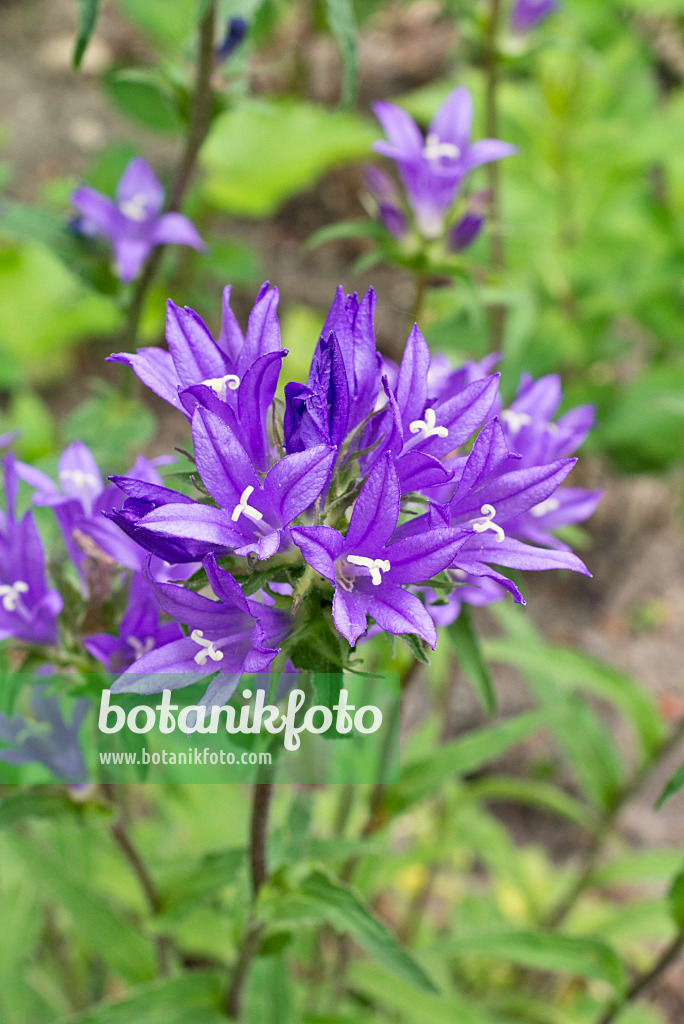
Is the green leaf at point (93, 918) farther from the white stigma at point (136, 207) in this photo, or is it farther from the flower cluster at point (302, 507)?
the white stigma at point (136, 207)

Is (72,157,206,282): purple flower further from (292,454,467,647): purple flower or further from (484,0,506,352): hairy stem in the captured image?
(292,454,467,647): purple flower

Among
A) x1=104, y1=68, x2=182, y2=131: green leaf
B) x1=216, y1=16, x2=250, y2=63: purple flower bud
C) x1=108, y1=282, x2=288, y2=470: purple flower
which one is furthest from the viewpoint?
x1=104, y1=68, x2=182, y2=131: green leaf

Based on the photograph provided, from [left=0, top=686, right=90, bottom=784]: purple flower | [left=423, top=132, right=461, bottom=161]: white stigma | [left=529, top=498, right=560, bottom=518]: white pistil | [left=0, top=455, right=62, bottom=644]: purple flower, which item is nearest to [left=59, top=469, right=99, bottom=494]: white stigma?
[left=0, top=455, right=62, bottom=644]: purple flower

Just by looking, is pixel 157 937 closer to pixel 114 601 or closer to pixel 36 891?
pixel 36 891

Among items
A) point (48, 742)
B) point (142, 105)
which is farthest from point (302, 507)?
point (142, 105)

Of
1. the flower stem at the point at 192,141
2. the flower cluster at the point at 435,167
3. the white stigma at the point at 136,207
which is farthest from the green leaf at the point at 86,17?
the flower cluster at the point at 435,167
